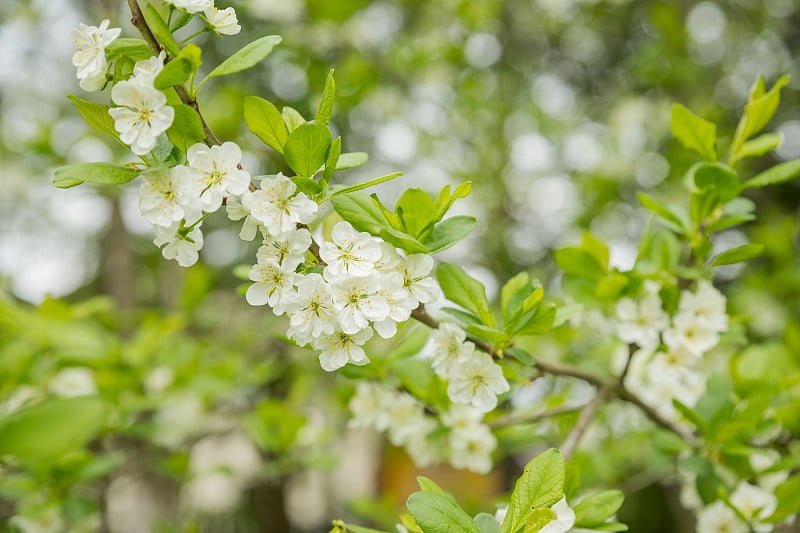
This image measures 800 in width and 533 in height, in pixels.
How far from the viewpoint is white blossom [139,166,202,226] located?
0.91m

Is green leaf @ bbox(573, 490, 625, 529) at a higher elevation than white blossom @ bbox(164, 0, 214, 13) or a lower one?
lower

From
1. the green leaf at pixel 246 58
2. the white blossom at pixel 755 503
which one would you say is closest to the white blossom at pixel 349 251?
the green leaf at pixel 246 58

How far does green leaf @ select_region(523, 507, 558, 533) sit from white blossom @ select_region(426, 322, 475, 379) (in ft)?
0.94

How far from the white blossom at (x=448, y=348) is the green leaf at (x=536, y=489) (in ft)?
0.74

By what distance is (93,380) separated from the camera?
207 centimetres

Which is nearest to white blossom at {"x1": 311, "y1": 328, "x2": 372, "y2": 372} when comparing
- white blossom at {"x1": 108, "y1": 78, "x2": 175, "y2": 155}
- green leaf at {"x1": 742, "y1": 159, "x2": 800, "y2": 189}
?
white blossom at {"x1": 108, "y1": 78, "x2": 175, "y2": 155}

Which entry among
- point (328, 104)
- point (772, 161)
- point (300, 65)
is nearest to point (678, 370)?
point (328, 104)

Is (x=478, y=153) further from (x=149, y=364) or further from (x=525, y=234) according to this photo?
(x=149, y=364)

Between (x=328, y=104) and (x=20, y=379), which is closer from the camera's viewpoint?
(x=328, y=104)

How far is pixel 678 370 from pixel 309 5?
2.36 m

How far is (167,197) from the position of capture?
92 centimetres

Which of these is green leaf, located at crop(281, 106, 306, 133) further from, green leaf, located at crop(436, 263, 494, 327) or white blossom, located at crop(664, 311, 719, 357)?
white blossom, located at crop(664, 311, 719, 357)

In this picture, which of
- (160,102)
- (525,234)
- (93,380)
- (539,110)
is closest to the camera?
(160,102)

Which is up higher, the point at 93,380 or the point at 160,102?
the point at 160,102
